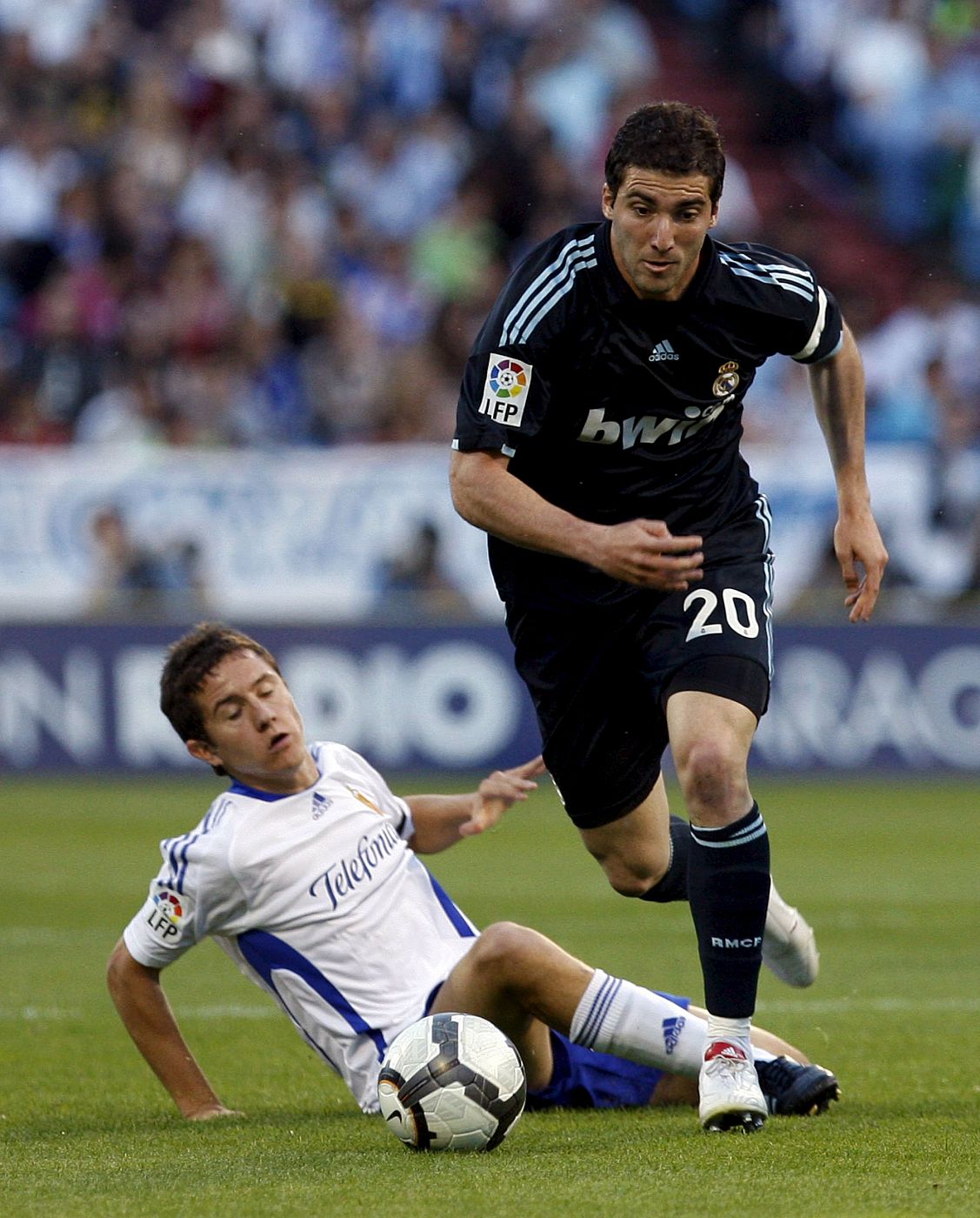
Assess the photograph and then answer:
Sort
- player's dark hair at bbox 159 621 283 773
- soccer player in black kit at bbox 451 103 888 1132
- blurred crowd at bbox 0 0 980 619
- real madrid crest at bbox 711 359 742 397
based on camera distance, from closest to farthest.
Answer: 1. soccer player in black kit at bbox 451 103 888 1132
2. real madrid crest at bbox 711 359 742 397
3. player's dark hair at bbox 159 621 283 773
4. blurred crowd at bbox 0 0 980 619

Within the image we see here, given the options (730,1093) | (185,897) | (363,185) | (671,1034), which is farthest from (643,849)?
(363,185)

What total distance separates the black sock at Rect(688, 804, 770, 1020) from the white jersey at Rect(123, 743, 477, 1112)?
0.72 m

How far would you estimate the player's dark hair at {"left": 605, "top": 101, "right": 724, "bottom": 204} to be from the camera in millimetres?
4457

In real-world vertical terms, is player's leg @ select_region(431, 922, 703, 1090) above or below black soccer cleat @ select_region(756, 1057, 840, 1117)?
above

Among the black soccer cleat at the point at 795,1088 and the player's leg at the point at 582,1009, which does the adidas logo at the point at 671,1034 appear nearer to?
the player's leg at the point at 582,1009

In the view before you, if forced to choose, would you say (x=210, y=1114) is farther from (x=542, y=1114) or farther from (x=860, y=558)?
(x=860, y=558)

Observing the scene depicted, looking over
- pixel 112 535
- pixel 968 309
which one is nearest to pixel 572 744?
pixel 112 535

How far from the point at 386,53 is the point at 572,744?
13.2 meters

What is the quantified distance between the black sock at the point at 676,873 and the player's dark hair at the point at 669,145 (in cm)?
164

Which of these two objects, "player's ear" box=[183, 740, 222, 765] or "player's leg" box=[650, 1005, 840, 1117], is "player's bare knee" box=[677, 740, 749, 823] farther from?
"player's ear" box=[183, 740, 222, 765]

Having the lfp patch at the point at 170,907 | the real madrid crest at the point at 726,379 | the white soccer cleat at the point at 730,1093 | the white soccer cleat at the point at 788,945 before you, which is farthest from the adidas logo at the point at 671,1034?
the real madrid crest at the point at 726,379

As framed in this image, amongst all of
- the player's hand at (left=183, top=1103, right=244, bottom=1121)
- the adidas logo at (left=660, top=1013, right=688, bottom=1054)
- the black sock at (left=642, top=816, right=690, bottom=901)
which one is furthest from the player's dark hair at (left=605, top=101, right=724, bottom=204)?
the player's hand at (left=183, top=1103, right=244, bottom=1121)

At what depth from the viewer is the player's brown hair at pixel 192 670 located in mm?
4867

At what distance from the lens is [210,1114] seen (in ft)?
15.4
